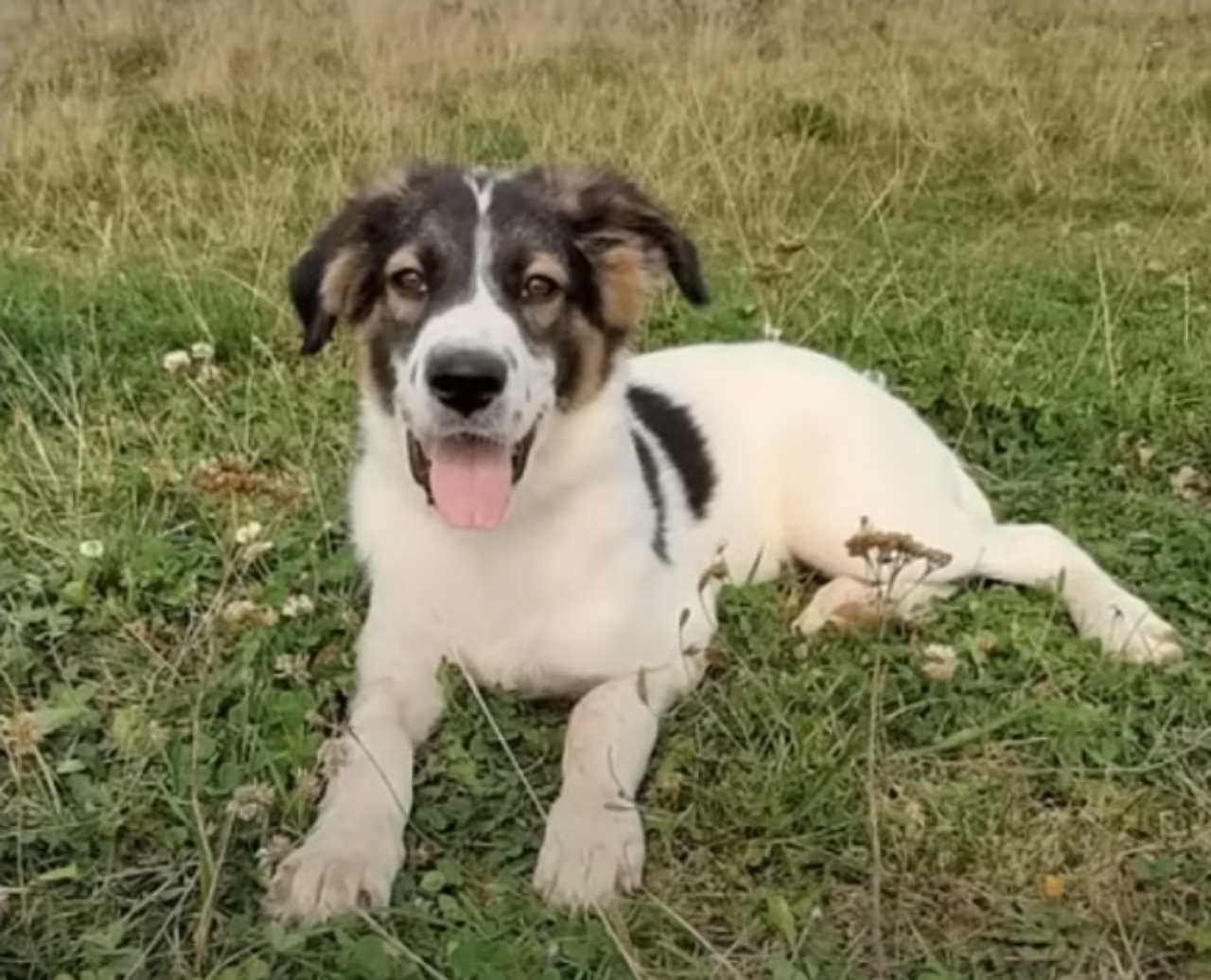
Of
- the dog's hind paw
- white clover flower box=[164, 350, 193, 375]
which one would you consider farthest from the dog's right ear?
the dog's hind paw

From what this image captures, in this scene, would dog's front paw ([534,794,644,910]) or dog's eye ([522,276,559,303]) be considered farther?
dog's eye ([522,276,559,303])

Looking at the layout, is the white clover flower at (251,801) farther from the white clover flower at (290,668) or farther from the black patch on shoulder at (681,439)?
the black patch on shoulder at (681,439)

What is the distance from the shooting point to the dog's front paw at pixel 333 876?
9.99 ft

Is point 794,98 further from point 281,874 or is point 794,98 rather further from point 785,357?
point 281,874

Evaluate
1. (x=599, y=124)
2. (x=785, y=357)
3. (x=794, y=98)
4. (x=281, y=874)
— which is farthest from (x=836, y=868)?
(x=794, y=98)

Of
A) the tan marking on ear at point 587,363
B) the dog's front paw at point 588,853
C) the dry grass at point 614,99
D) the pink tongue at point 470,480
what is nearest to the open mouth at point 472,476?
the pink tongue at point 470,480

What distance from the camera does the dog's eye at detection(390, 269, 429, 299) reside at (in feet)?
12.3

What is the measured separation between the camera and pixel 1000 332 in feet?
20.4

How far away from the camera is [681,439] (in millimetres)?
4516

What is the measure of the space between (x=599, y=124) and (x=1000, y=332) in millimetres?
3210

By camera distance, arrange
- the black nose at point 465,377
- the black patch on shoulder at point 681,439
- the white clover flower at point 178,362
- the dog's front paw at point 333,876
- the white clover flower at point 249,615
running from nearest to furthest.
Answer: the dog's front paw at point 333,876 → the black nose at point 465,377 → the white clover flower at point 249,615 → the black patch on shoulder at point 681,439 → the white clover flower at point 178,362

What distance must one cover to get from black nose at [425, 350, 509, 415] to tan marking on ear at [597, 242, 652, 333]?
19.6 inches

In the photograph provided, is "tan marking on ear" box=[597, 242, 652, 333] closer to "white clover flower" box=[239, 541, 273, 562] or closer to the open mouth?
the open mouth

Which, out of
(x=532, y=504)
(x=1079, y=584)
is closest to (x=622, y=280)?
(x=532, y=504)
